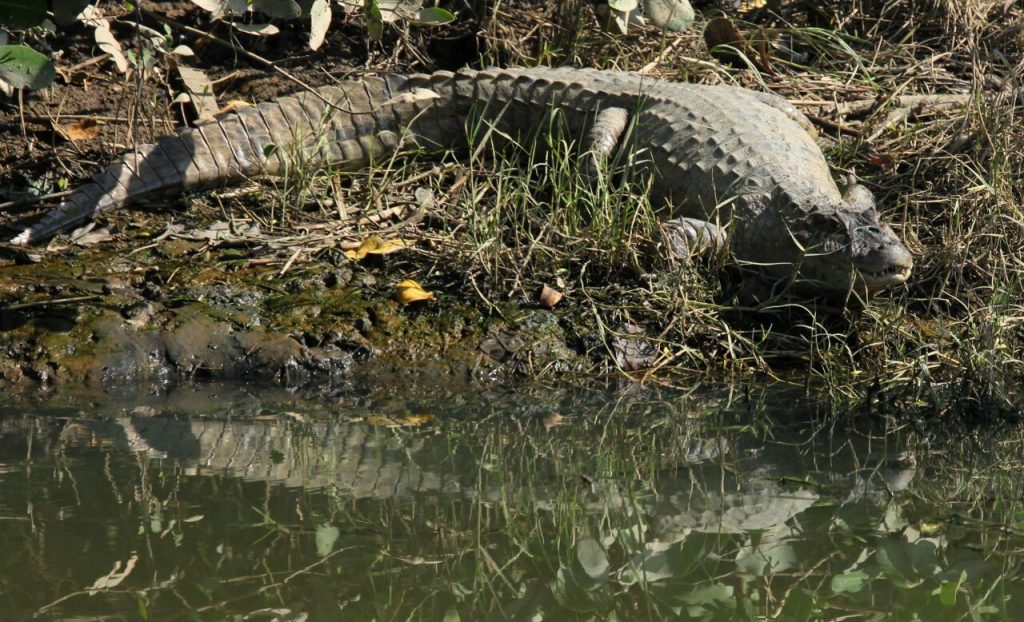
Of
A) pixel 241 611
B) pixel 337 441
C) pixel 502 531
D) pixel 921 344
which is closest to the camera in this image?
pixel 241 611

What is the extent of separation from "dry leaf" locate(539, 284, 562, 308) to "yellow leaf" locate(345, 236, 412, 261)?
0.63 meters

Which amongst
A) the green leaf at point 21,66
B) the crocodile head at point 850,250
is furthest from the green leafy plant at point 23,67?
the crocodile head at point 850,250

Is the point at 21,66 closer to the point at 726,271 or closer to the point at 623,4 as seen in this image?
the point at 623,4

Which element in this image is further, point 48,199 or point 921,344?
point 48,199

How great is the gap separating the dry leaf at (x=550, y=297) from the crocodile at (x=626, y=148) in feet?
1.71

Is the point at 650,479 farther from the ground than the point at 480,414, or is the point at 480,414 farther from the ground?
the point at 650,479

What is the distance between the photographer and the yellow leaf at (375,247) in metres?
4.73

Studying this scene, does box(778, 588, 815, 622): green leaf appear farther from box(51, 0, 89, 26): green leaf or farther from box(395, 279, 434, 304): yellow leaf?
box(51, 0, 89, 26): green leaf

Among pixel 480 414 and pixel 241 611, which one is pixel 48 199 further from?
pixel 241 611

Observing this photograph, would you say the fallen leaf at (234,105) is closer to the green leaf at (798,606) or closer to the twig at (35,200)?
the twig at (35,200)

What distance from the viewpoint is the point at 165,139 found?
512 cm

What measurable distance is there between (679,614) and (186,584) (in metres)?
0.94

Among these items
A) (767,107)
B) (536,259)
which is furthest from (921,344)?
(767,107)

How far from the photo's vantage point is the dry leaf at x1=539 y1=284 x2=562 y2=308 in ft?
14.7
